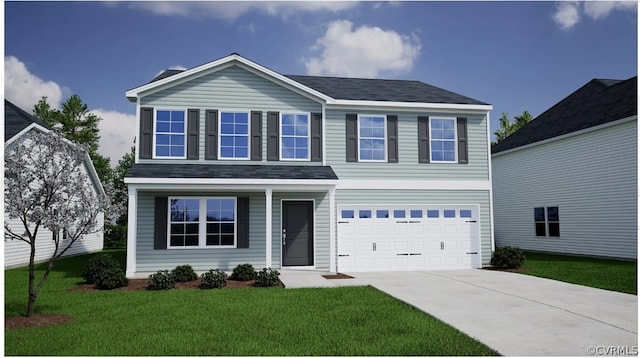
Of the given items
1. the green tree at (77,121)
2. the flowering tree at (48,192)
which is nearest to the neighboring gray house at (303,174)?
the flowering tree at (48,192)

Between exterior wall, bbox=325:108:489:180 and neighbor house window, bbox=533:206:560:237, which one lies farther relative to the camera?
neighbor house window, bbox=533:206:560:237

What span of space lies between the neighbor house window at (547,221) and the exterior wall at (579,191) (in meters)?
0.21

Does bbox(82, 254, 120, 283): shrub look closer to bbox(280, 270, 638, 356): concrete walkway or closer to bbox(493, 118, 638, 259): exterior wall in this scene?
→ bbox(280, 270, 638, 356): concrete walkway

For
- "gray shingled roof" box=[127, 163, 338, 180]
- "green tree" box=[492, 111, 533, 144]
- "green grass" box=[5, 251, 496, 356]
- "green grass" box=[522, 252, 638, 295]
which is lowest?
"green grass" box=[5, 251, 496, 356]

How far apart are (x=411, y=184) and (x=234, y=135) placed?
18.6 ft

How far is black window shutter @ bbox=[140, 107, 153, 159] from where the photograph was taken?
1485 centimetres

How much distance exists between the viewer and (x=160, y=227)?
14656mm

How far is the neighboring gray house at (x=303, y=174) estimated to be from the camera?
48.3 ft

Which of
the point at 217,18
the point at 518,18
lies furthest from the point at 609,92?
the point at 217,18

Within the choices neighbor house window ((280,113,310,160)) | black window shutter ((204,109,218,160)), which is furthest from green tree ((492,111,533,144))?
black window shutter ((204,109,218,160))

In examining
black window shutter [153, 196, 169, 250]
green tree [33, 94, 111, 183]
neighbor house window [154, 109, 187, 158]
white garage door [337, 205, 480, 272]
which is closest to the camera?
black window shutter [153, 196, 169, 250]

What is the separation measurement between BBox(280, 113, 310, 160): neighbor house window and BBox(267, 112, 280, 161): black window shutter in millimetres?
137

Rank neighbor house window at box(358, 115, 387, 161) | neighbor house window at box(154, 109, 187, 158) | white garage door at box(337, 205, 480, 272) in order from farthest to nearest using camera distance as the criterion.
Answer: neighbor house window at box(358, 115, 387, 161)
white garage door at box(337, 205, 480, 272)
neighbor house window at box(154, 109, 187, 158)

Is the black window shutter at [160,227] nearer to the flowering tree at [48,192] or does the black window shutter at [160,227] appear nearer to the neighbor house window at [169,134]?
the neighbor house window at [169,134]
